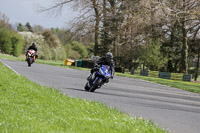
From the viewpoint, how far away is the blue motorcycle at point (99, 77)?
1164cm

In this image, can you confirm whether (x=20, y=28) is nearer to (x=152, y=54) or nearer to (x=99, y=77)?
(x=152, y=54)

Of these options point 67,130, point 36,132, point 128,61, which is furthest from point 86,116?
point 128,61

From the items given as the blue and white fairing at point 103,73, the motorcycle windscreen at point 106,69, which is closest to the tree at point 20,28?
the blue and white fairing at point 103,73

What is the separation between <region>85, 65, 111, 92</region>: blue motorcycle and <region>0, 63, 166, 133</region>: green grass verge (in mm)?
3350

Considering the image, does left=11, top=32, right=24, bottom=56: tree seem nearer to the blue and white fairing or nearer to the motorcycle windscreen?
the blue and white fairing

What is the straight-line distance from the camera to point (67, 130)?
5.19 metres

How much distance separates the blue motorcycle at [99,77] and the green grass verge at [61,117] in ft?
11.0

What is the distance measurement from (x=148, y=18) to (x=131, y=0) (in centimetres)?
550

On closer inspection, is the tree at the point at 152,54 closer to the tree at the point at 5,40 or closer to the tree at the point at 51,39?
the tree at the point at 5,40

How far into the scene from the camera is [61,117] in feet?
20.3

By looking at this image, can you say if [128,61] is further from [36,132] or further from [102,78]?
[36,132]

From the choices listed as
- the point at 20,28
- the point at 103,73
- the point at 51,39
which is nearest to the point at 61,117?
the point at 103,73

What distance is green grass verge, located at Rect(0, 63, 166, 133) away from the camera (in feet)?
17.3

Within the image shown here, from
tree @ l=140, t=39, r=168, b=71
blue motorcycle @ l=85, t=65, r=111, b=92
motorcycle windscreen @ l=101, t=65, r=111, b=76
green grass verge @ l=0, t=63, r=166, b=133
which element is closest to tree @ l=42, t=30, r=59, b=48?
tree @ l=140, t=39, r=168, b=71
